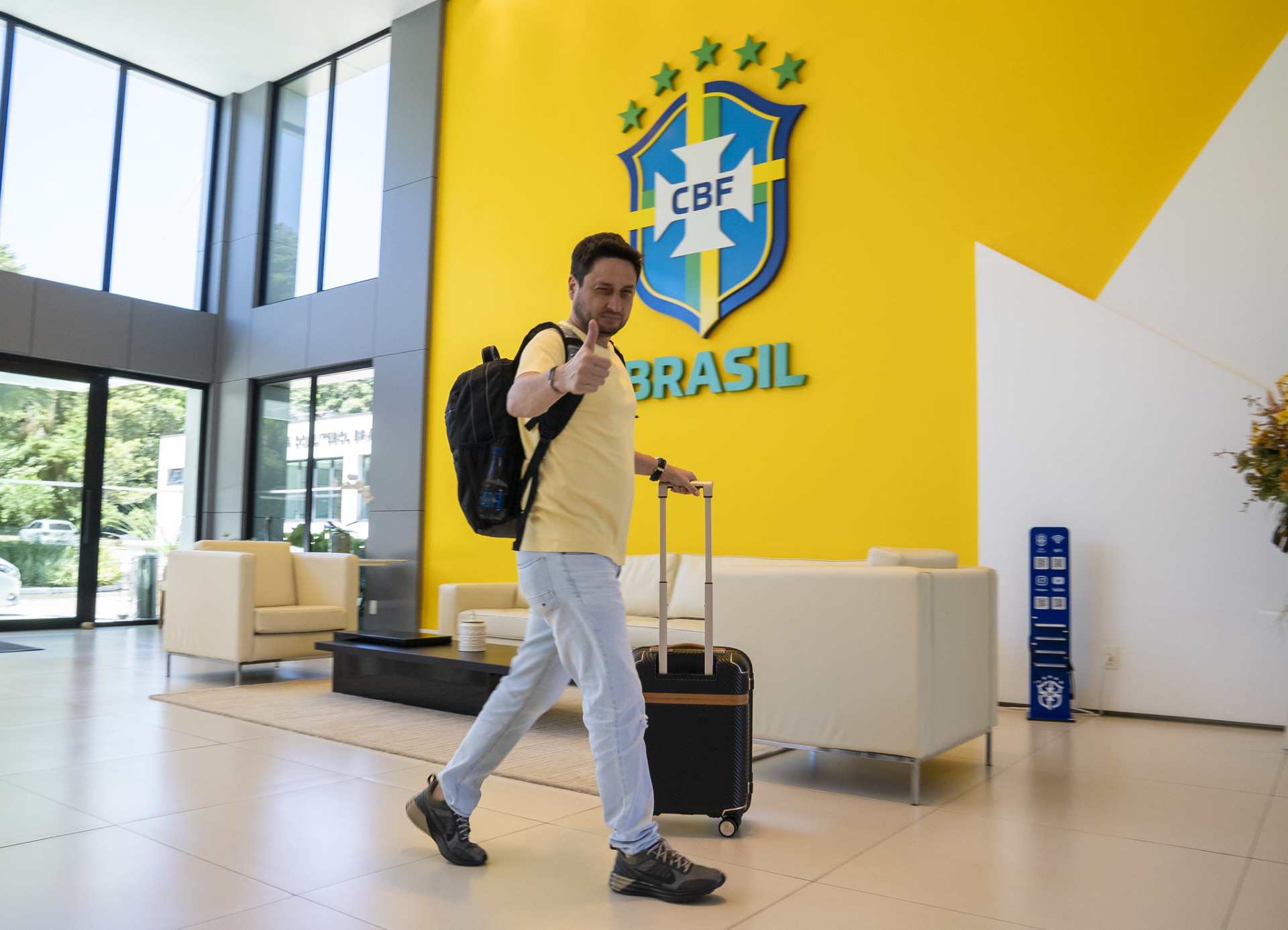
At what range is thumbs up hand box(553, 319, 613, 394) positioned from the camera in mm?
1687

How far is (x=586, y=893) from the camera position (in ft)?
6.39

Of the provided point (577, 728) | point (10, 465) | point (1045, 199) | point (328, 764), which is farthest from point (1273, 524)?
point (10, 465)

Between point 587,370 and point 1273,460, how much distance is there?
315 cm

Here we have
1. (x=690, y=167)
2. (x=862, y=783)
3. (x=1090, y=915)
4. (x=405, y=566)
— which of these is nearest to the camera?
(x=1090, y=915)

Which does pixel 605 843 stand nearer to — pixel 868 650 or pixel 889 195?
pixel 868 650

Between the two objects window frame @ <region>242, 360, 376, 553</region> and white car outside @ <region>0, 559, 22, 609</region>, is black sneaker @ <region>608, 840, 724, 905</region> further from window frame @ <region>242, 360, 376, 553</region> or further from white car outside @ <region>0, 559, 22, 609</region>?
white car outside @ <region>0, 559, 22, 609</region>

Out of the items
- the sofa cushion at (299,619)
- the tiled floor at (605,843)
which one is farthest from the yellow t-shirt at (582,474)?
the sofa cushion at (299,619)

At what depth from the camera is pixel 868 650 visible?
2852 millimetres

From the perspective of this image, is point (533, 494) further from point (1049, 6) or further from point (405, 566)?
point (405, 566)

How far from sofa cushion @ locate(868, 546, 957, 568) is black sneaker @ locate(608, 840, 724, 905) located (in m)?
1.42

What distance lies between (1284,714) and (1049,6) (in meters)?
3.55

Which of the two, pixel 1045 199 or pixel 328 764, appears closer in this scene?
pixel 328 764

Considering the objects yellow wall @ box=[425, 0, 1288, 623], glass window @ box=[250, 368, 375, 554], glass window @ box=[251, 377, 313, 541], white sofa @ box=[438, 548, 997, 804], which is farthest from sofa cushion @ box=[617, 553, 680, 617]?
glass window @ box=[251, 377, 313, 541]

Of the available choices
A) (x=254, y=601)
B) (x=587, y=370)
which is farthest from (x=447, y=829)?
(x=254, y=601)
